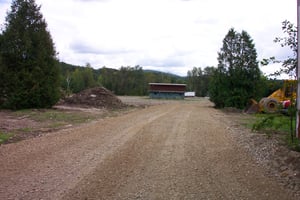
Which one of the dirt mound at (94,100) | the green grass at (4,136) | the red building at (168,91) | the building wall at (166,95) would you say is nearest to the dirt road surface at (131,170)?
the green grass at (4,136)

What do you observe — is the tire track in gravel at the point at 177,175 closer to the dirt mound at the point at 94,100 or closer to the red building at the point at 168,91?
the dirt mound at the point at 94,100

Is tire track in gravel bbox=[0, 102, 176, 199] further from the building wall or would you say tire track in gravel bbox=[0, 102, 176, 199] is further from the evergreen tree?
the building wall

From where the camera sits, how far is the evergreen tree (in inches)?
943

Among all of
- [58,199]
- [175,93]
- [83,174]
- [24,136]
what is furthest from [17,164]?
[175,93]

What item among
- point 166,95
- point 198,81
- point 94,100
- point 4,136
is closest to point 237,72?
point 94,100

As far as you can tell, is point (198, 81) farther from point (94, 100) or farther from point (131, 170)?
point (131, 170)

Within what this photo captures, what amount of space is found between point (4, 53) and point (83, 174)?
19037mm

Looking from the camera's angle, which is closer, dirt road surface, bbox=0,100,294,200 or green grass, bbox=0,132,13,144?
dirt road surface, bbox=0,100,294,200

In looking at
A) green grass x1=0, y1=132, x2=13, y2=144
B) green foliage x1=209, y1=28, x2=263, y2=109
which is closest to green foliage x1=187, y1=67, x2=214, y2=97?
green foliage x1=209, y1=28, x2=263, y2=109

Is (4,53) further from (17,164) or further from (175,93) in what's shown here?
(175,93)

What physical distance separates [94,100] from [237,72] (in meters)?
13.0

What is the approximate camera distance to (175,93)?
80.6m

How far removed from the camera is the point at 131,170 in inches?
299

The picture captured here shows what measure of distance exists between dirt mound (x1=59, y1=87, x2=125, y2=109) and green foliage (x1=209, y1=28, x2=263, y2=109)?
31.9ft
